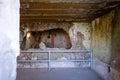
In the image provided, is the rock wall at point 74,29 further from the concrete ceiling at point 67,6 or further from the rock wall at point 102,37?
the concrete ceiling at point 67,6

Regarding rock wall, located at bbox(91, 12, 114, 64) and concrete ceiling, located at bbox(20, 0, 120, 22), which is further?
rock wall, located at bbox(91, 12, 114, 64)

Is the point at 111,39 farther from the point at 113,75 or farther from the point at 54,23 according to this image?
the point at 54,23

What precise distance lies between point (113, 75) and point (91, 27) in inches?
98.7

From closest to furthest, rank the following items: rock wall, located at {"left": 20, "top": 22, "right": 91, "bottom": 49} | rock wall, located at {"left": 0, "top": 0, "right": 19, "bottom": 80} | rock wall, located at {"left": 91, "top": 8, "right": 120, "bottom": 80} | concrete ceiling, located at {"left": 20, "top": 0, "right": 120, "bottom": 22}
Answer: rock wall, located at {"left": 0, "top": 0, "right": 19, "bottom": 80} < concrete ceiling, located at {"left": 20, "top": 0, "right": 120, "bottom": 22} < rock wall, located at {"left": 91, "top": 8, "right": 120, "bottom": 80} < rock wall, located at {"left": 20, "top": 22, "right": 91, "bottom": 49}

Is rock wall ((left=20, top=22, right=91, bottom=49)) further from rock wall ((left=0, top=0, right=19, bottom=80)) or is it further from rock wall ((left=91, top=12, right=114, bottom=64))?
rock wall ((left=0, top=0, right=19, bottom=80))

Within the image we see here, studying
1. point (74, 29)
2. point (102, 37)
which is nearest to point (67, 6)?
point (102, 37)

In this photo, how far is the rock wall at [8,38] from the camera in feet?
2.22

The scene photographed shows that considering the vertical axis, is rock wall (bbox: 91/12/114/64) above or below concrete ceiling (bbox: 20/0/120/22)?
below

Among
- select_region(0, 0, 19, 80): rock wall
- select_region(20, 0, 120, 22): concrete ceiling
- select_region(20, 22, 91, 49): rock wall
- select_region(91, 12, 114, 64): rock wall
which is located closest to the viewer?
select_region(0, 0, 19, 80): rock wall

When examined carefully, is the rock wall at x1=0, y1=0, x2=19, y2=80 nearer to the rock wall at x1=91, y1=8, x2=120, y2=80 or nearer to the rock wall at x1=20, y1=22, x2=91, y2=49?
the rock wall at x1=91, y1=8, x2=120, y2=80

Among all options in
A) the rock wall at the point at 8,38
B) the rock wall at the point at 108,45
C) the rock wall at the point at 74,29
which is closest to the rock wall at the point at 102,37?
the rock wall at the point at 108,45

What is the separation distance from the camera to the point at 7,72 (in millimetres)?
691

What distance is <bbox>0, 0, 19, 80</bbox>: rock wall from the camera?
68cm

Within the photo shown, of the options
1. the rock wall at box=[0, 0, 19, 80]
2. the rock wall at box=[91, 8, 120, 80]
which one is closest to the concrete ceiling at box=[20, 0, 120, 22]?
the rock wall at box=[91, 8, 120, 80]
